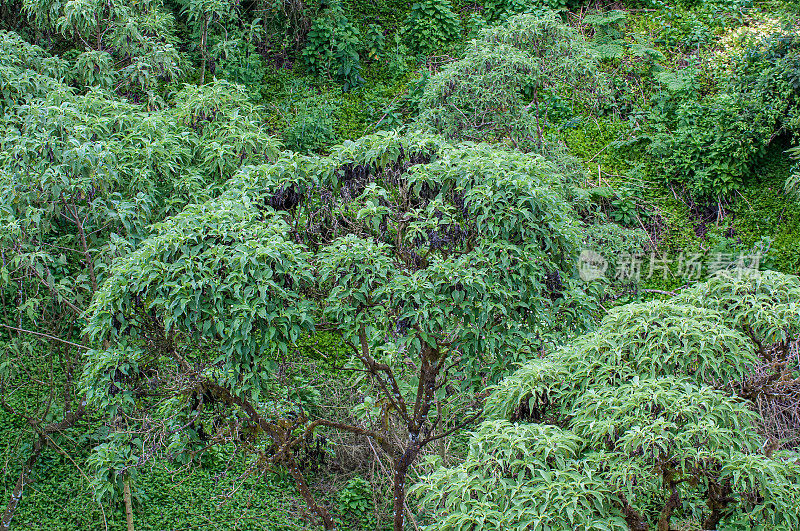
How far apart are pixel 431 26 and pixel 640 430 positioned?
33.0 ft

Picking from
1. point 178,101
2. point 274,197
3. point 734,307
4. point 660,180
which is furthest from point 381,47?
point 734,307

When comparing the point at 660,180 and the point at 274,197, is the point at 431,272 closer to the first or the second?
the point at 274,197

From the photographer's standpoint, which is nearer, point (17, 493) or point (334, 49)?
point (17, 493)

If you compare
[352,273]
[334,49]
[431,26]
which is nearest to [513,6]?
[431,26]

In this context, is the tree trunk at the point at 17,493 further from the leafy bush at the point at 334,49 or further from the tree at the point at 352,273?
the leafy bush at the point at 334,49

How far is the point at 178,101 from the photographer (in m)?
6.16

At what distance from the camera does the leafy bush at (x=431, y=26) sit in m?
12.1

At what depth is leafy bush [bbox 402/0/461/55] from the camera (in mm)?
12109

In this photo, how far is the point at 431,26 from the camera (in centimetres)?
1213

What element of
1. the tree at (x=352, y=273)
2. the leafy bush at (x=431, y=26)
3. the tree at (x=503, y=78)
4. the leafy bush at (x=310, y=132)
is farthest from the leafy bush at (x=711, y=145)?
the tree at (x=352, y=273)

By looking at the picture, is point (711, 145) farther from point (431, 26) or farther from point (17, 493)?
point (17, 493)

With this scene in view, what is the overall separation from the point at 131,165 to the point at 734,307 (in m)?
3.96

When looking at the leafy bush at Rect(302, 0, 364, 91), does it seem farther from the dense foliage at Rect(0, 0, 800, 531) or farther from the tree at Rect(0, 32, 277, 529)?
the tree at Rect(0, 32, 277, 529)

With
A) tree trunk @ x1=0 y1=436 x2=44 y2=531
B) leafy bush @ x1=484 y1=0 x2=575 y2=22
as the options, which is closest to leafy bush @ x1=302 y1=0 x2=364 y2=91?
leafy bush @ x1=484 y1=0 x2=575 y2=22
